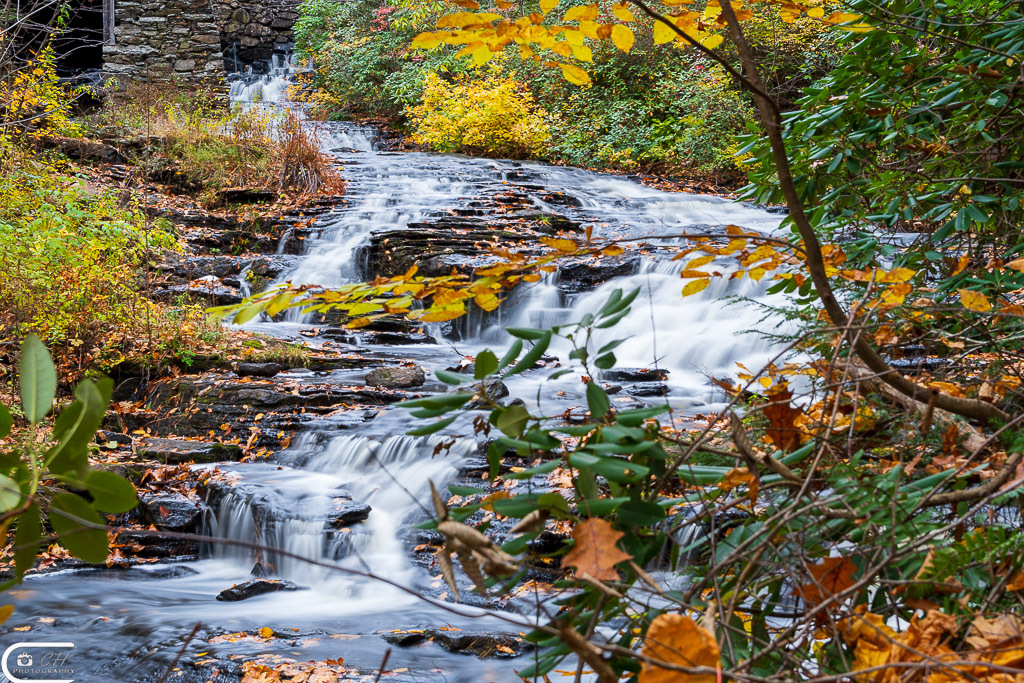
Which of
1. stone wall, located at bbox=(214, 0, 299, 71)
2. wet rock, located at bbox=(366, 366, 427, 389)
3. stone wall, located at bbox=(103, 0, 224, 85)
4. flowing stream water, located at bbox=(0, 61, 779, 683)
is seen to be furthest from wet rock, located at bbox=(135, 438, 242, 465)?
stone wall, located at bbox=(214, 0, 299, 71)

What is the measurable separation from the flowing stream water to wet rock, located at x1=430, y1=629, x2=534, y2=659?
0.06 metres

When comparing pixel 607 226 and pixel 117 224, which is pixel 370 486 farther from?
pixel 607 226

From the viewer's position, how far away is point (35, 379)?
2.47 feet

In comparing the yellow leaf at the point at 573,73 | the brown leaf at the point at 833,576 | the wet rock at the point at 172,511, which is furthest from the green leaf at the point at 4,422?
the wet rock at the point at 172,511

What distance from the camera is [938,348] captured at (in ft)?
9.42

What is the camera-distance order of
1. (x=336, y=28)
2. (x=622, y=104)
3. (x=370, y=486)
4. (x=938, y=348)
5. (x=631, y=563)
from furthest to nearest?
(x=336, y=28)
(x=622, y=104)
(x=370, y=486)
(x=938, y=348)
(x=631, y=563)

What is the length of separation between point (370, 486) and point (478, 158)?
11.4 meters

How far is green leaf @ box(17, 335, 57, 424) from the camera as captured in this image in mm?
733

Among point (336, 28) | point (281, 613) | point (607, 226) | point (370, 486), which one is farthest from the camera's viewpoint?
point (336, 28)

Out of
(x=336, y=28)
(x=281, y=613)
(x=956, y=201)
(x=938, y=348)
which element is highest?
(x=336, y=28)

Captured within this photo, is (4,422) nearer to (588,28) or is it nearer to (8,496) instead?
(8,496)

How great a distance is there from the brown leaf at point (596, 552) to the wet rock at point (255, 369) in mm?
6422

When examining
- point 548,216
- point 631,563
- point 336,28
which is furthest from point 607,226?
point 336,28

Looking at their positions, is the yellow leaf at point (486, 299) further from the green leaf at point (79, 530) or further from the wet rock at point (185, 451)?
the wet rock at point (185, 451)
